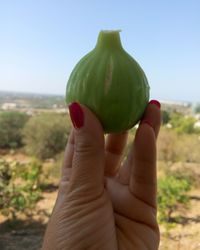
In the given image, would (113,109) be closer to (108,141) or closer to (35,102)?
(108,141)

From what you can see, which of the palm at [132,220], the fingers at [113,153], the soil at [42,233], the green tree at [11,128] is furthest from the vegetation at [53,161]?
the palm at [132,220]

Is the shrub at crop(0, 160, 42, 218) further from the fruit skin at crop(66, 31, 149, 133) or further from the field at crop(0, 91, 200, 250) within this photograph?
the fruit skin at crop(66, 31, 149, 133)

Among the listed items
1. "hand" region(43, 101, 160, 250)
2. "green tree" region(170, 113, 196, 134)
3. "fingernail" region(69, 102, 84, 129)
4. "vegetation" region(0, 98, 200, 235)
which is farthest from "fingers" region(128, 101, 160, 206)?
"green tree" region(170, 113, 196, 134)

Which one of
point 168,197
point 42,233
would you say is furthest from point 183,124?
point 42,233

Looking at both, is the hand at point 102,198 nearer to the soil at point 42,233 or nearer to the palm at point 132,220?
the palm at point 132,220

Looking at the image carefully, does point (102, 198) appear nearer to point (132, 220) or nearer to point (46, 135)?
point (132, 220)

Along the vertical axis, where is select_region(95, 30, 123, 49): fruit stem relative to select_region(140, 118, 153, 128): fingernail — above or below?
above

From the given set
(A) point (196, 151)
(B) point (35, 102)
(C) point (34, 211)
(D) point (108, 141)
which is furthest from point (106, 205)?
(B) point (35, 102)

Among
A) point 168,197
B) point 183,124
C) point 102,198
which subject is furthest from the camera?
point 183,124
